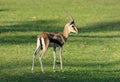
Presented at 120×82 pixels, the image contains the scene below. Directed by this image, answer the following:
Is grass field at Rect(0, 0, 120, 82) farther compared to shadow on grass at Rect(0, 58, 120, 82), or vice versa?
grass field at Rect(0, 0, 120, 82)

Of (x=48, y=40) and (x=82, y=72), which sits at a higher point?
(x=48, y=40)

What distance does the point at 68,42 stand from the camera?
21.1 meters

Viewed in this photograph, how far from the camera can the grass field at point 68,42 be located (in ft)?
Answer: 45.2

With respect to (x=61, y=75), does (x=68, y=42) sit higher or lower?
lower

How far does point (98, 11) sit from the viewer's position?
115ft

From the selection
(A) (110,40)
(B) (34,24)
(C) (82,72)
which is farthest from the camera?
(B) (34,24)

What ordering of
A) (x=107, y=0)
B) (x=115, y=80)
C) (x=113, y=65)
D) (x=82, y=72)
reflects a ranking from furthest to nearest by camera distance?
(x=107, y=0) → (x=113, y=65) → (x=82, y=72) → (x=115, y=80)

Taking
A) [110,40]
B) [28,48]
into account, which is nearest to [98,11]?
[110,40]

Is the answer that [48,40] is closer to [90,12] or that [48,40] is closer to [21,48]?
[21,48]

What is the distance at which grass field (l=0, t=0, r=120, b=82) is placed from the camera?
543 inches

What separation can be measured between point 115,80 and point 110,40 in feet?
28.5

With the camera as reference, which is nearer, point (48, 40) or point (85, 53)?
point (48, 40)

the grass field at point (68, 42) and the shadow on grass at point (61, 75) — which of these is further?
the grass field at point (68, 42)

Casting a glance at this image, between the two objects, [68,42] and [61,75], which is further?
[68,42]
